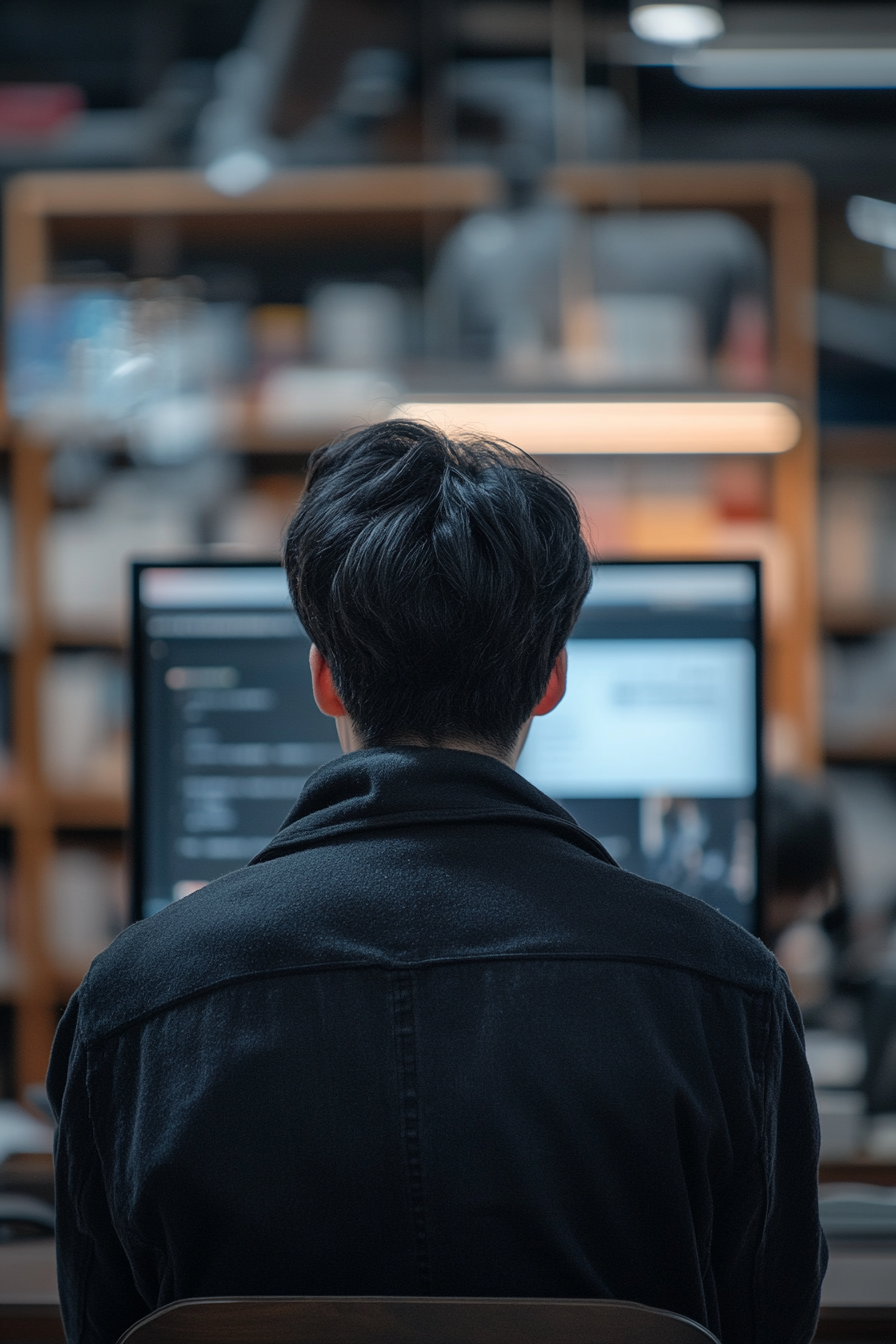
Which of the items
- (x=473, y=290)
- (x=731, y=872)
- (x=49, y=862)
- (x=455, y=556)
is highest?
(x=473, y=290)

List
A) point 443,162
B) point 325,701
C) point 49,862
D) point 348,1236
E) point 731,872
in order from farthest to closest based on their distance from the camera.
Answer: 1. point 443,162
2. point 49,862
3. point 731,872
4. point 325,701
5. point 348,1236

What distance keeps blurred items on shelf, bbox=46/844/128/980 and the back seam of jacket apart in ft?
9.31

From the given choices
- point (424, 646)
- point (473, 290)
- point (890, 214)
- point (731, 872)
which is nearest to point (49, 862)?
point (473, 290)

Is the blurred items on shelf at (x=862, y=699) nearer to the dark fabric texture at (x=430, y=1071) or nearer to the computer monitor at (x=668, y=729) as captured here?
the computer monitor at (x=668, y=729)

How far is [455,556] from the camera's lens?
78cm

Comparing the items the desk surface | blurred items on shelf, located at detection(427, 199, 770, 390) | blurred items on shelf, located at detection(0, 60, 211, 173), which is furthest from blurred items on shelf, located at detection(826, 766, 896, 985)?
blurred items on shelf, located at detection(0, 60, 211, 173)

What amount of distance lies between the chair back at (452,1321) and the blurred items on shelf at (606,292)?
2836mm

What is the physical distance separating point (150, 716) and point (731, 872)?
0.56 meters

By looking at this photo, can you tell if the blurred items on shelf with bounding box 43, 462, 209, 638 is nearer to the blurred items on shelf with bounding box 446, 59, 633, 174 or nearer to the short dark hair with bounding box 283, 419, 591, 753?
the blurred items on shelf with bounding box 446, 59, 633, 174

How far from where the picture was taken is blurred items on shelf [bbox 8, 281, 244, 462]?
2.47m

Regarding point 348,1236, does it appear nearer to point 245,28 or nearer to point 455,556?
point 455,556

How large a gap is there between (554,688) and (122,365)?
1.93 metres

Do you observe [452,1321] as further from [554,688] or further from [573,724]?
[573,724]

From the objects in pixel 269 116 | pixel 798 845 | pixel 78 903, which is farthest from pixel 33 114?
pixel 798 845
